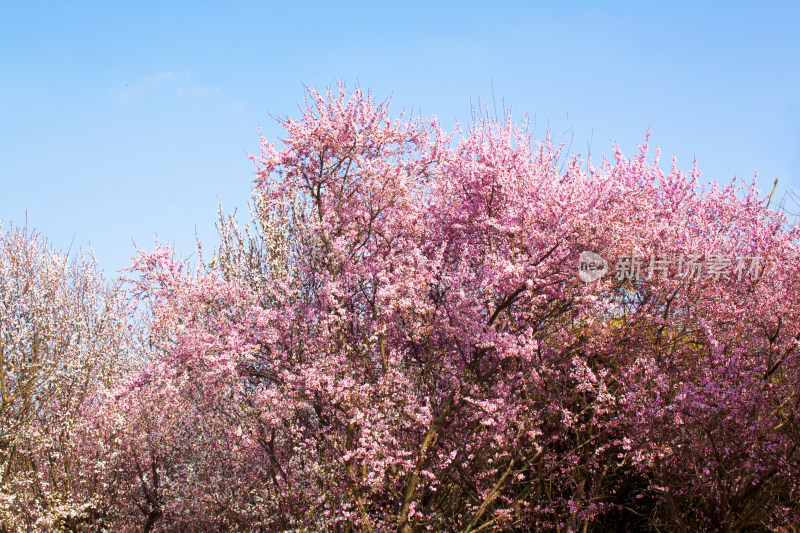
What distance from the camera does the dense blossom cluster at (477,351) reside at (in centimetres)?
921

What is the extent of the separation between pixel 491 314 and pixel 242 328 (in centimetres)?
393

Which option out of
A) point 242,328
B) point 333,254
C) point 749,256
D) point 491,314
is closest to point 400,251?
point 333,254

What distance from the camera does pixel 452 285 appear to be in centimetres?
1025

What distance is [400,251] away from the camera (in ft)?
37.6

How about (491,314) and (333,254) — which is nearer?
(491,314)

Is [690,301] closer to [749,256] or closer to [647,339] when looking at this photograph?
[647,339]

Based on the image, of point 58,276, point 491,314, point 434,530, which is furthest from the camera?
point 58,276

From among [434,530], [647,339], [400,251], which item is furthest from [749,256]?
[434,530]

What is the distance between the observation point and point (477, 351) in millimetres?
10094

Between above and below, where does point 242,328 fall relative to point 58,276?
below

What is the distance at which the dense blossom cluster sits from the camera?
9211mm

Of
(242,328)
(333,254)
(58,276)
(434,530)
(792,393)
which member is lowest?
(434,530)

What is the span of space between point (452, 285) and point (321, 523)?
4.26m

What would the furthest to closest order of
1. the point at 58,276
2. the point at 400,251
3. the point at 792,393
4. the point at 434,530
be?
the point at 58,276, the point at 400,251, the point at 434,530, the point at 792,393
